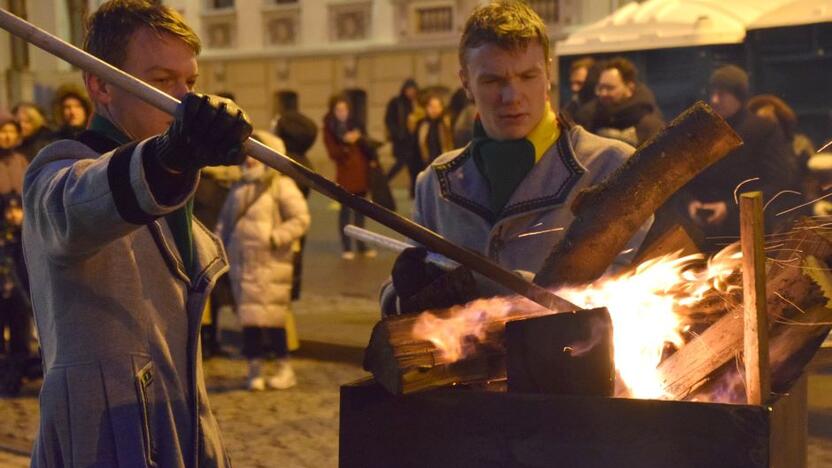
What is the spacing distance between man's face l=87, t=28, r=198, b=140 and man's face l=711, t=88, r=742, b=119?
6.17 m

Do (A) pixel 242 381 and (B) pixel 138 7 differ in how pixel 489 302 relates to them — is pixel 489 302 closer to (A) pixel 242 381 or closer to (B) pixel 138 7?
(B) pixel 138 7

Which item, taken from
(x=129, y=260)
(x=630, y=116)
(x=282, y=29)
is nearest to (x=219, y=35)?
(x=282, y=29)

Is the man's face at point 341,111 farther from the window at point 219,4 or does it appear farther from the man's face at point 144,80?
the window at point 219,4

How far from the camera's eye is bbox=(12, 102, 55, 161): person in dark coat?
1046 cm

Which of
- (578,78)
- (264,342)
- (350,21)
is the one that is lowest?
(264,342)

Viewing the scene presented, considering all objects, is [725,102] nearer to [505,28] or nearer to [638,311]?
[505,28]

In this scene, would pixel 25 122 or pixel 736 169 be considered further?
pixel 25 122

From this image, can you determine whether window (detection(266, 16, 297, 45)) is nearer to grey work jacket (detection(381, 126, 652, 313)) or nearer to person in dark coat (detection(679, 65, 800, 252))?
person in dark coat (detection(679, 65, 800, 252))

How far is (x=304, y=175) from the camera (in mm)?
2486

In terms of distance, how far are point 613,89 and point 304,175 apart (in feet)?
22.5

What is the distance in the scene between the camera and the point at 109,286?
2.67 m

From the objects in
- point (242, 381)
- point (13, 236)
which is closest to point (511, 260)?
point (242, 381)

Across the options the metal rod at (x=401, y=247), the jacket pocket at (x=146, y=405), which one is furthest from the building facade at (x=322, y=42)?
the jacket pocket at (x=146, y=405)

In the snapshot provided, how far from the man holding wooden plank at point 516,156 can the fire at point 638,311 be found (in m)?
0.35
